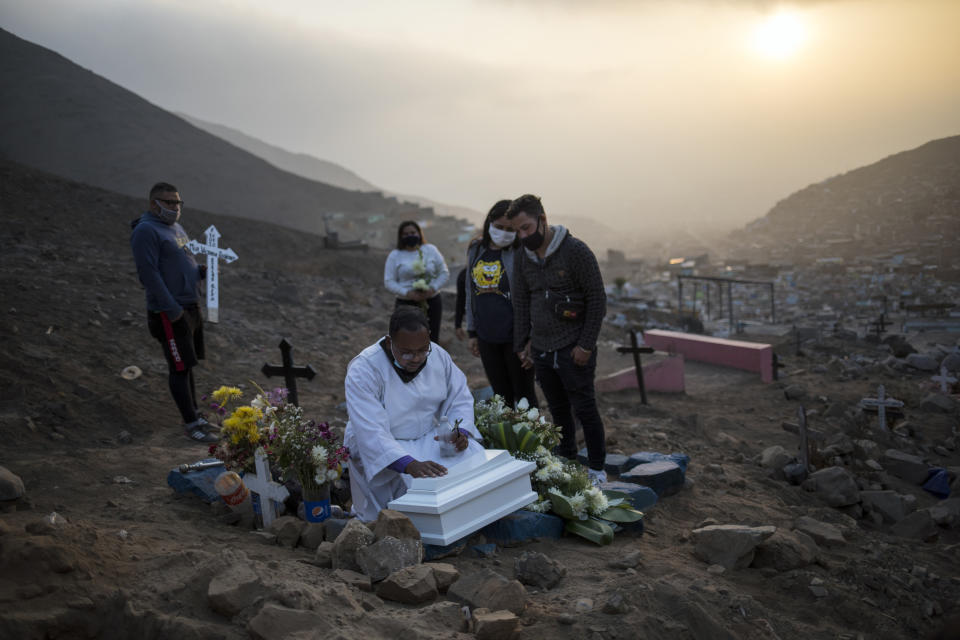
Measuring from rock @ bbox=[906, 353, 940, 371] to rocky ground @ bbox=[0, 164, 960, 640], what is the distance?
0.27 feet

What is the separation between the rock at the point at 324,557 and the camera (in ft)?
11.0

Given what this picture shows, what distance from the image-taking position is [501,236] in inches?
205

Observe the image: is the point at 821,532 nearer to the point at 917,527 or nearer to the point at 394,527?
the point at 917,527

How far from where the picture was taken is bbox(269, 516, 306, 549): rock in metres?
3.70

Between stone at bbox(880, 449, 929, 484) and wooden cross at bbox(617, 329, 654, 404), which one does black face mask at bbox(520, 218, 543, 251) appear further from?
stone at bbox(880, 449, 929, 484)

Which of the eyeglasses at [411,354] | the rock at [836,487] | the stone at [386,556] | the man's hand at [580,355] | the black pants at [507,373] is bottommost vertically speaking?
the rock at [836,487]

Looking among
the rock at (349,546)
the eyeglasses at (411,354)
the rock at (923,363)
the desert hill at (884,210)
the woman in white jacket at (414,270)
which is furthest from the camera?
the desert hill at (884,210)

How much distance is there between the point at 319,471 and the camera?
3.85 m

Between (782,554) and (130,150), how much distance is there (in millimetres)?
38570

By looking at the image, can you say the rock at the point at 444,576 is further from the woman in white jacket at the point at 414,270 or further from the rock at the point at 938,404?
the rock at the point at 938,404

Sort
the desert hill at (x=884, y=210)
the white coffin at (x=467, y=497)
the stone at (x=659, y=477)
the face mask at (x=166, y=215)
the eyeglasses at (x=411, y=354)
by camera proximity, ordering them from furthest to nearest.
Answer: the desert hill at (x=884, y=210), the face mask at (x=166, y=215), the stone at (x=659, y=477), the eyeglasses at (x=411, y=354), the white coffin at (x=467, y=497)

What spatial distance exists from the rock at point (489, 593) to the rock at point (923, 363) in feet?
30.1

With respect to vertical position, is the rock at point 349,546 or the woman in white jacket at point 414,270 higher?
the woman in white jacket at point 414,270

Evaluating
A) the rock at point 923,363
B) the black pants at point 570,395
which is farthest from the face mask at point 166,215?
the rock at point 923,363
